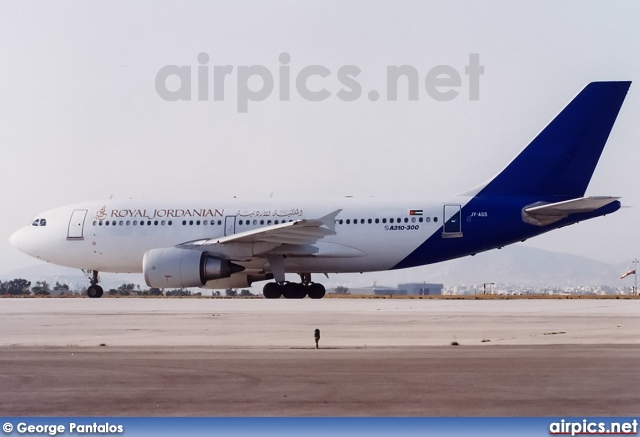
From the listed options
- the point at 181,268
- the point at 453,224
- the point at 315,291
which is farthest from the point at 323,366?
the point at 315,291

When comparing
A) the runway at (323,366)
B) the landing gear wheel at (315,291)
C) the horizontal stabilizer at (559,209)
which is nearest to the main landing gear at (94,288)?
the landing gear wheel at (315,291)

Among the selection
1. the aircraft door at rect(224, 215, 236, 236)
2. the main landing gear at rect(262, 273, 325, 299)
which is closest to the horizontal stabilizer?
the main landing gear at rect(262, 273, 325, 299)

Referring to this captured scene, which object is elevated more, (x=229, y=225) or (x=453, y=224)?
(x=229, y=225)

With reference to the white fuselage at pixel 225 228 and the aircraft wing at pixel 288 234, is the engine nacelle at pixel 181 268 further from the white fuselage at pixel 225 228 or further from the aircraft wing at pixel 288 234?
the white fuselage at pixel 225 228

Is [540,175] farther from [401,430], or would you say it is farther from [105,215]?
[401,430]

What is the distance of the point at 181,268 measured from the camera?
28.7 metres

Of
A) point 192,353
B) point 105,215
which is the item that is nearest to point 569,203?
point 105,215

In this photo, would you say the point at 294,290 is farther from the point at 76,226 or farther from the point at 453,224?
the point at 76,226

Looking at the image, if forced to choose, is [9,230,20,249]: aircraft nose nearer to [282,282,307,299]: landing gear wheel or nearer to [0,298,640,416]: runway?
[282,282,307,299]: landing gear wheel

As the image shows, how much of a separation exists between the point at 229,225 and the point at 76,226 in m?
5.90

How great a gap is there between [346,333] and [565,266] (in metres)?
138

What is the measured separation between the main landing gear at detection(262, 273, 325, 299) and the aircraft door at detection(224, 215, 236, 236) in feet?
7.66

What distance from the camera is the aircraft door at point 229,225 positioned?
31.7 meters

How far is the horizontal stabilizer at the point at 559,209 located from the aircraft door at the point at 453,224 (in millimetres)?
2115
